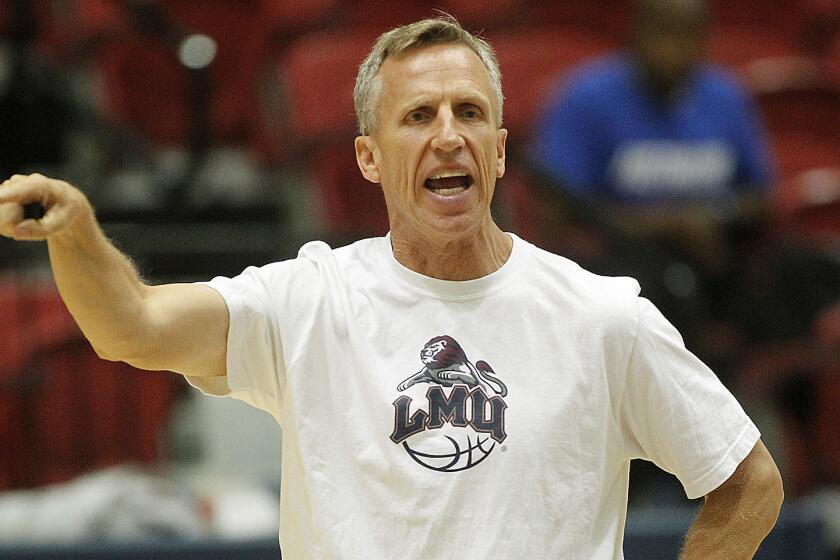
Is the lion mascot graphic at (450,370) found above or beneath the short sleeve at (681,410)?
above

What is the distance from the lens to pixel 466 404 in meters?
2.68

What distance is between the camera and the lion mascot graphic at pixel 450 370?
2.70 meters

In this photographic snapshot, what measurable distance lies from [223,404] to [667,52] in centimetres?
239

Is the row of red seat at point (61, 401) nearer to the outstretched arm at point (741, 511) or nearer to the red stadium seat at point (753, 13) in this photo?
the outstretched arm at point (741, 511)

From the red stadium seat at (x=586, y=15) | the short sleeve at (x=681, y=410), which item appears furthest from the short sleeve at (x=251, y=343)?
the red stadium seat at (x=586, y=15)

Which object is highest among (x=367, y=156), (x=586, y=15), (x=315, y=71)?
(x=586, y=15)

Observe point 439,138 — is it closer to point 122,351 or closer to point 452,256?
point 452,256

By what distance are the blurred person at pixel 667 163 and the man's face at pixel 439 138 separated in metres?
2.39

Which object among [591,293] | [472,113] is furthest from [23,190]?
[591,293]

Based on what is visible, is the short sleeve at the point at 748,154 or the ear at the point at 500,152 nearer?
the ear at the point at 500,152

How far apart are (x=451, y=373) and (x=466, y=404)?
70mm

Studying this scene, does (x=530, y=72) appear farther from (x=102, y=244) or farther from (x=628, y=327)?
(x=102, y=244)

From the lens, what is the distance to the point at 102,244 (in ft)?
7.82

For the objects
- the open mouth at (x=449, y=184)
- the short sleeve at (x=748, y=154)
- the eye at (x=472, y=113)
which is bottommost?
the open mouth at (x=449, y=184)
